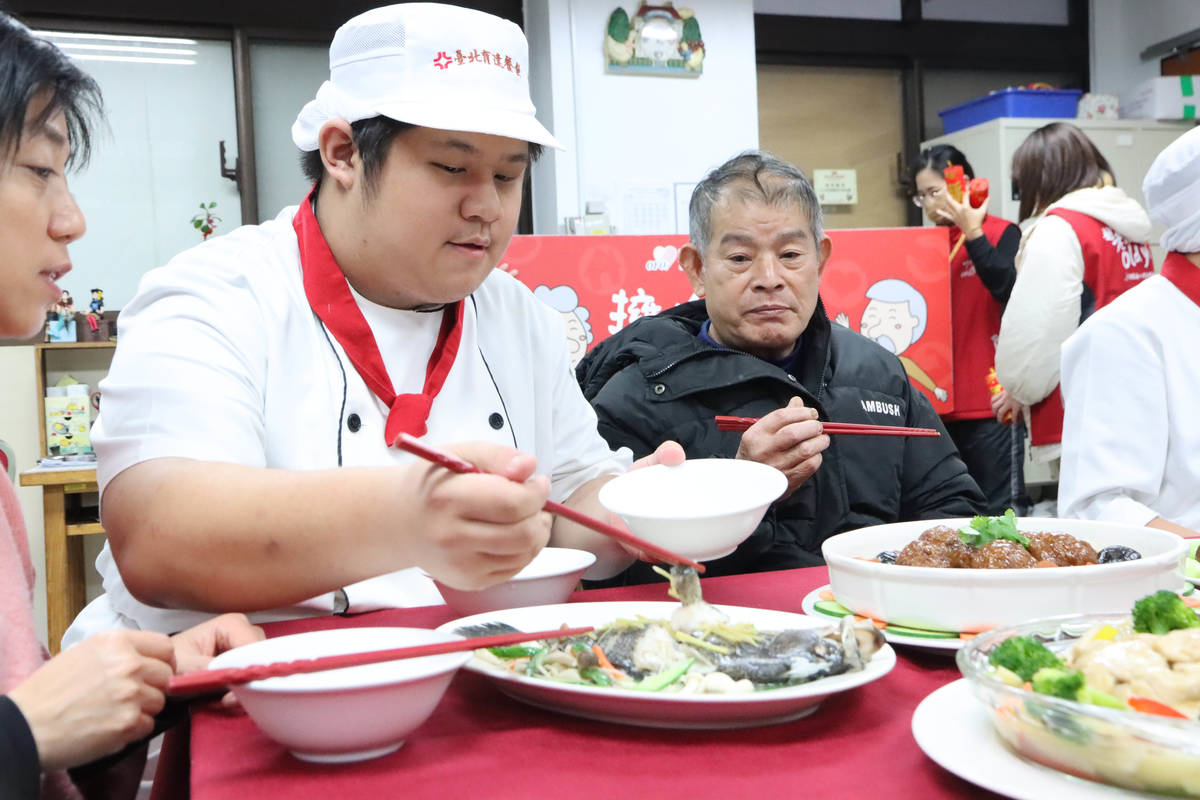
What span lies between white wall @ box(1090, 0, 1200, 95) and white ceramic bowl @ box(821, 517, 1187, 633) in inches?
261

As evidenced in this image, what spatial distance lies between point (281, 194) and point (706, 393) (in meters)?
3.81

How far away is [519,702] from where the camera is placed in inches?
36.9

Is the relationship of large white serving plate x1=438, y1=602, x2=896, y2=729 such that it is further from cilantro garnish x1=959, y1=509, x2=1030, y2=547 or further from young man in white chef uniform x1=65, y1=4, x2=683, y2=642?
cilantro garnish x1=959, y1=509, x2=1030, y2=547

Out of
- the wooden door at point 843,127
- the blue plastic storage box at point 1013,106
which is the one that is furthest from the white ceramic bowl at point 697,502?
the blue plastic storage box at point 1013,106

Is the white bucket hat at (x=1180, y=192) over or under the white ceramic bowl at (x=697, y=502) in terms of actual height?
over

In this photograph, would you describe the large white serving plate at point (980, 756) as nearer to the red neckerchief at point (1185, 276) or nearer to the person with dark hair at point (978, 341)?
the red neckerchief at point (1185, 276)

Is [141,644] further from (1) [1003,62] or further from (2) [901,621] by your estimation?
(1) [1003,62]

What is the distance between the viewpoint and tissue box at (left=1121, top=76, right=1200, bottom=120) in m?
6.22

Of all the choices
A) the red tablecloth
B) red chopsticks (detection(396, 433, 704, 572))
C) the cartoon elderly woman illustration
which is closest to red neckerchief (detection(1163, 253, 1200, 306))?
the red tablecloth

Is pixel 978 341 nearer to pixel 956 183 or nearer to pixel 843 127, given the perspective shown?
pixel 956 183

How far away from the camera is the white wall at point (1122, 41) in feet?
21.7

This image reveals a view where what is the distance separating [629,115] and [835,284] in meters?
1.67

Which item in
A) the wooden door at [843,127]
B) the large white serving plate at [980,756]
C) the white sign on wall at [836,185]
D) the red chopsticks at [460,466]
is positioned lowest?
the large white serving plate at [980,756]

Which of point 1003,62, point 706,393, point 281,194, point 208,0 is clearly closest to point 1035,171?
point 706,393
